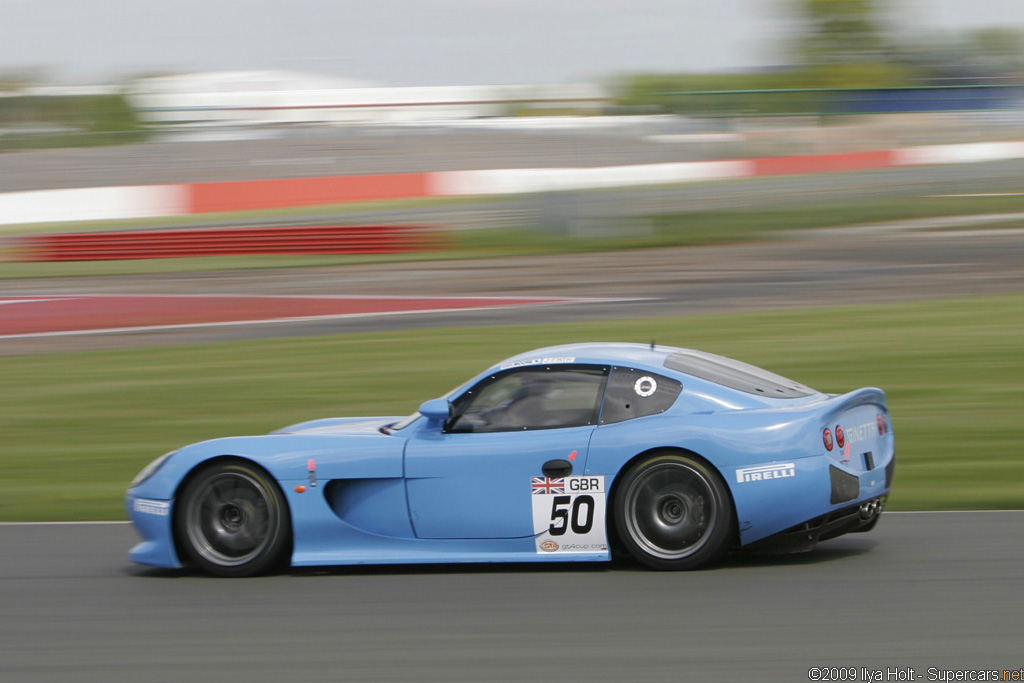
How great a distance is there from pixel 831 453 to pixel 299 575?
254 cm

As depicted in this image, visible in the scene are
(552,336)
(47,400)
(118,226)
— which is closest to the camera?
(47,400)

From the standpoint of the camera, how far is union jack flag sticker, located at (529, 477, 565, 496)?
220 inches

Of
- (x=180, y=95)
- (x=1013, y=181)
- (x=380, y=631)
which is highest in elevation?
(x=180, y=95)

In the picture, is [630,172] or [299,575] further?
[630,172]

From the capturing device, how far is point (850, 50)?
61.6m

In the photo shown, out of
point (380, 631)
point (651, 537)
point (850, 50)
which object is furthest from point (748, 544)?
point (850, 50)

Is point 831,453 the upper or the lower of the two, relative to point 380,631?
upper

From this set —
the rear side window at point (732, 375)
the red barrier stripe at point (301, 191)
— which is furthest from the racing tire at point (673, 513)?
the red barrier stripe at point (301, 191)

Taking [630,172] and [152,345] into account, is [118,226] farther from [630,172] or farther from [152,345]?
[152,345]

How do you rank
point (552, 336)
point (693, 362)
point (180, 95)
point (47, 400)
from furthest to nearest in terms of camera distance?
point (180, 95) < point (552, 336) < point (47, 400) < point (693, 362)

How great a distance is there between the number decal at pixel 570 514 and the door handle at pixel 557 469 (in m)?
0.02

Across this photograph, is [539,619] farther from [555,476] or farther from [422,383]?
[422,383]

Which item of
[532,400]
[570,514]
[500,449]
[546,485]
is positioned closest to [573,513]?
[570,514]

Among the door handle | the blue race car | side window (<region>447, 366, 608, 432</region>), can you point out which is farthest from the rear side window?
the door handle
